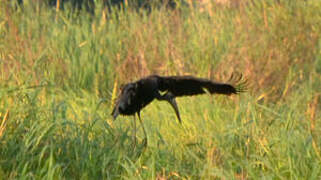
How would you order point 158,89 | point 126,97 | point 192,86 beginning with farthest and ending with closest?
point 192,86
point 158,89
point 126,97

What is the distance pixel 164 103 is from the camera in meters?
6.04

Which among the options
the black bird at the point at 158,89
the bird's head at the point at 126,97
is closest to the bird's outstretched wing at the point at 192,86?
the black bird at the point at 158,89

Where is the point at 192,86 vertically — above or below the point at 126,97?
above

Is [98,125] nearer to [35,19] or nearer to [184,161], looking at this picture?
[184,161]

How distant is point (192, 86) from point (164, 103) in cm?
174

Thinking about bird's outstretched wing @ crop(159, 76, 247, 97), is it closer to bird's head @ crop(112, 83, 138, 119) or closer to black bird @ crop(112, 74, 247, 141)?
black bird @ crop(112, 74, 247, 141)

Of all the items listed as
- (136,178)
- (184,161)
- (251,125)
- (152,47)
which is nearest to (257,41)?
(152,47)

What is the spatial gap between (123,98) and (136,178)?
602mm

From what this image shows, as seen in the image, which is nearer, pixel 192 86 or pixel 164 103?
pixel 192 86

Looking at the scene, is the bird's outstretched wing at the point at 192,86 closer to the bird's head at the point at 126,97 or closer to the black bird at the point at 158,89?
the black bird at the point at 158,89

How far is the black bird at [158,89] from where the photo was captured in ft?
13.3

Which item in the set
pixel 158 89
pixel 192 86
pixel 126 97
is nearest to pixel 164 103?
pixel 192 86

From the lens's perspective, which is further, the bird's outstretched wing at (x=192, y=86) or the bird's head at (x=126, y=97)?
the bird's outstretched wing at (x=192, y=86)

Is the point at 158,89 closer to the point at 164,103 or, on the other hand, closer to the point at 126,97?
the point at 126,97
